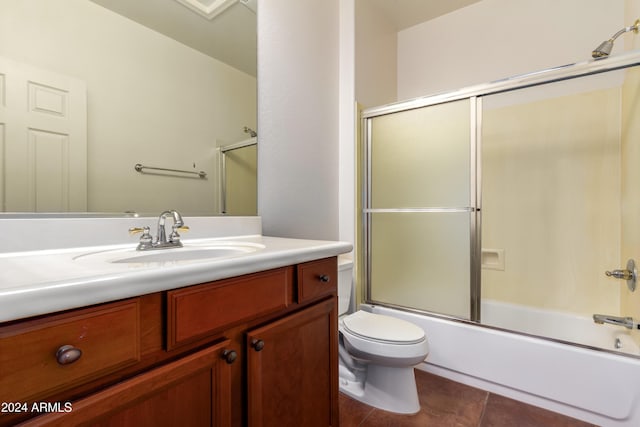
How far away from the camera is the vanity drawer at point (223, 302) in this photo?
599mm

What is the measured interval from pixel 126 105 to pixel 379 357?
4.90 feet

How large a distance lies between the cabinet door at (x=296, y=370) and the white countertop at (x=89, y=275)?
0.65ft

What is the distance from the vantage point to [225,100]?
140 cm

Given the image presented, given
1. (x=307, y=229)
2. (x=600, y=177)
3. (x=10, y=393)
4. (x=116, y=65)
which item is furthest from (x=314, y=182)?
(x=600, y=177)

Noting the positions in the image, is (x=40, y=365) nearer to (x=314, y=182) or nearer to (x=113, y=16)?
(x=113, y=16)

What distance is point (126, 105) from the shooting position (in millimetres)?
1066

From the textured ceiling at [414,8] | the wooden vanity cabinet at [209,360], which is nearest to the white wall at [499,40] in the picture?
the textured ceiling at [414,8]

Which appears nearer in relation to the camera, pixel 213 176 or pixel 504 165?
pixel 213 176

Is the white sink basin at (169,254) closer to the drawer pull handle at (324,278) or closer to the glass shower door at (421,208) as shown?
the drawer pull handle at (324,278)

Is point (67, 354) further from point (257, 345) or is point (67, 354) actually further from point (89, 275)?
point (257, 345)

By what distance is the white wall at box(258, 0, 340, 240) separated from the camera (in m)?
1.55

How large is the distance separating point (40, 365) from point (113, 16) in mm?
1135

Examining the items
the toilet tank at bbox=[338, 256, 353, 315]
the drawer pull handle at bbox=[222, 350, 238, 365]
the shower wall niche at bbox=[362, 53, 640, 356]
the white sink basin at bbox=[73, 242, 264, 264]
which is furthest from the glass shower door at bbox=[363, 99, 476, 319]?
the drawer pull handle at bbox=[222, 350, 238, 365]

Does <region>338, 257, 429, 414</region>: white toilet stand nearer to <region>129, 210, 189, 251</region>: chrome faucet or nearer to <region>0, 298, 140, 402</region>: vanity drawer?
<region>129, 210, 189, 251</region>: chrome faucet
